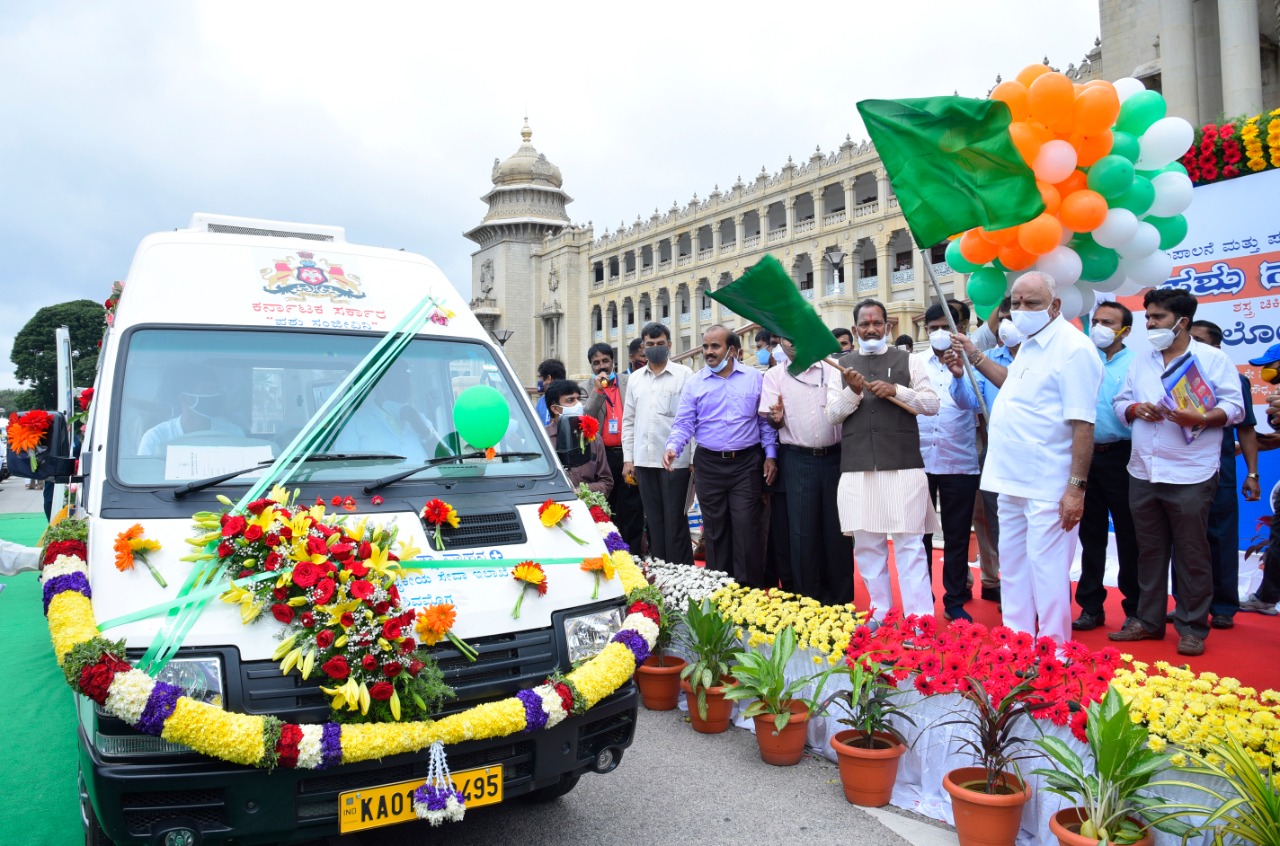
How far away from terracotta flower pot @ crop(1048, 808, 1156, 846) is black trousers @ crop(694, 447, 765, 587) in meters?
3.41

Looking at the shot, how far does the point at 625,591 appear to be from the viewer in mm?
3799

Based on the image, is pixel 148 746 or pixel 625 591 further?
pixel 625 591

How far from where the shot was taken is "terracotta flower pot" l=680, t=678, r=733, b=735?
4.86 m

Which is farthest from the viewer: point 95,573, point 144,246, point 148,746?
point 144,246

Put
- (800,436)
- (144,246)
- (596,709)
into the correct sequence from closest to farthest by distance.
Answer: (596,709) < (144,246) < (800,436)

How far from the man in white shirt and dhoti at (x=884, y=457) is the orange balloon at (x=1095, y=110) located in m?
1.56

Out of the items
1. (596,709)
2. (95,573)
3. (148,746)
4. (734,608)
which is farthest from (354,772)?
(734,608)

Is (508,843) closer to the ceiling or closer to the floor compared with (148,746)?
closer to the floor

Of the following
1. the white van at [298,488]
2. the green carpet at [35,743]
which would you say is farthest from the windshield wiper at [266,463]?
the green carpet at [35,743]

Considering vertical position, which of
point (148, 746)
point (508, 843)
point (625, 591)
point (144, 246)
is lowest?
point (508, 843)

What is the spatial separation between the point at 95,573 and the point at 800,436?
455cm

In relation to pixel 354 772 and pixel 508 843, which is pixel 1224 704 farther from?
pixel 354 772

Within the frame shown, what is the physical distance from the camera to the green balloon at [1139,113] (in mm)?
5473

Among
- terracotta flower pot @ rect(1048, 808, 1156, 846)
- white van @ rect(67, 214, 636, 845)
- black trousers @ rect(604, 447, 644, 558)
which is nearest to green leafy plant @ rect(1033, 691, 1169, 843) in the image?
terracotta flower pot @ rect(1048, 808, 1156, 846)
